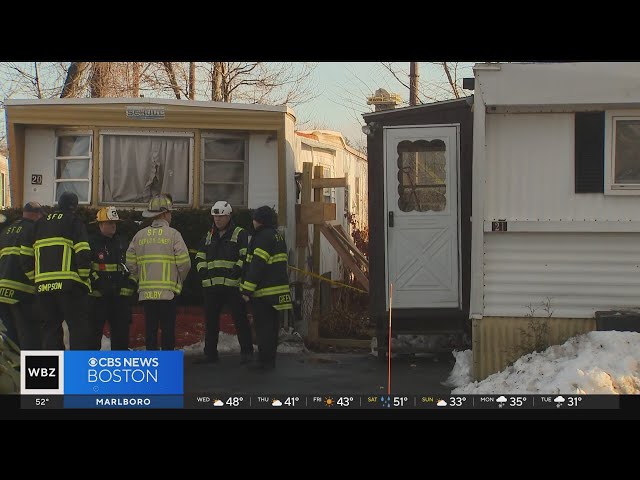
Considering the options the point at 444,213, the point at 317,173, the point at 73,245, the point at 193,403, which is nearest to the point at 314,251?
the point at 317,173

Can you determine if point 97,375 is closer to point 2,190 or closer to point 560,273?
point 560,273

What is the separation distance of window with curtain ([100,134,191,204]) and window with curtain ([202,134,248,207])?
245 millimetres

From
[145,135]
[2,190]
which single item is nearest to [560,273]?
[145,135]

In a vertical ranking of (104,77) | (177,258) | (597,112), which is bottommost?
(177,258)

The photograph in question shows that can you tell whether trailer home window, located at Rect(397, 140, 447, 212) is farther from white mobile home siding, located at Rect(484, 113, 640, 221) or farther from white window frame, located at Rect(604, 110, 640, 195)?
white window frame, located at Rect(604, 110, 640, 195)

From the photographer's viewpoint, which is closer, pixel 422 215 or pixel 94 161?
pixel 422 215

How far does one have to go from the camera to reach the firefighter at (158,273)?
8.30 meters

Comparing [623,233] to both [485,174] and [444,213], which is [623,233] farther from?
[444,213]

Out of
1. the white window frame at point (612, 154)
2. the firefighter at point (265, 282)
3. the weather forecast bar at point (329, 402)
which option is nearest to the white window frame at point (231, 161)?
the firefighter at point (265, 282)

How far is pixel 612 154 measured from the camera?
757 centimetres

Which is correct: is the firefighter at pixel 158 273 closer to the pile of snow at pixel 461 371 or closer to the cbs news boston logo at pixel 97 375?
the cbs news boston logo at pixel 97 375

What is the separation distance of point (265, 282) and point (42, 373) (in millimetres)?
3028

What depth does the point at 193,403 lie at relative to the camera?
5.79m

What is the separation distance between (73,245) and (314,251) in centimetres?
392
